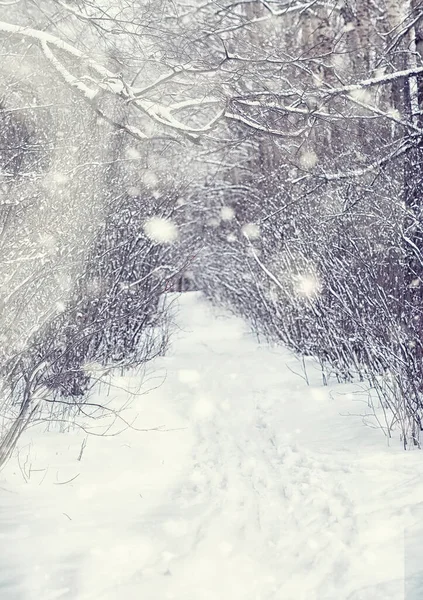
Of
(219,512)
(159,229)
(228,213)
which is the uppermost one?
(228,213)

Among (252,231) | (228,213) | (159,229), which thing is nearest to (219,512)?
(159,229)

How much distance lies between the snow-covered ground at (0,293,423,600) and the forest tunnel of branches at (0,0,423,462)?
412mm

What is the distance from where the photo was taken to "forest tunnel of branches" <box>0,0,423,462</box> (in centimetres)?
366

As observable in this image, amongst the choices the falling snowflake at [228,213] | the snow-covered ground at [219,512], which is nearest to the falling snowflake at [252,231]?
the falling snowflake at [228,213]

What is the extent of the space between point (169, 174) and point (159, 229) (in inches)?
30.4

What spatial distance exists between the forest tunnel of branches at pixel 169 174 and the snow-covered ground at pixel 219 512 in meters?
0.41

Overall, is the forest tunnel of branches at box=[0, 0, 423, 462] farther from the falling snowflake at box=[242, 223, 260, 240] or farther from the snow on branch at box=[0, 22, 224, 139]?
the falling snowflake at box=[242, 223, 260, 240]

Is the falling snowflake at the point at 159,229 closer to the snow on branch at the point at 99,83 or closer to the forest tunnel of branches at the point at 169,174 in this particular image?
the forest tunnel of branches at the point at 169,174

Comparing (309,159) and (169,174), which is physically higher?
(169,174)

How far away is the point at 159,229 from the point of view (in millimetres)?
7949

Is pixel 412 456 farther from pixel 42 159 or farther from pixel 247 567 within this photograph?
pixel 42 159

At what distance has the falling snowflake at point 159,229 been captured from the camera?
24.9 ft

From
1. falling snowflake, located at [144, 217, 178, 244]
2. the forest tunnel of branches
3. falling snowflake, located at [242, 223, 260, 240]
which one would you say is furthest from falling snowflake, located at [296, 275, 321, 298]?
falling snowflake, located at [242, 223, 260, 240]

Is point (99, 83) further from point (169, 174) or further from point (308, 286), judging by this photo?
point (169, 174)
